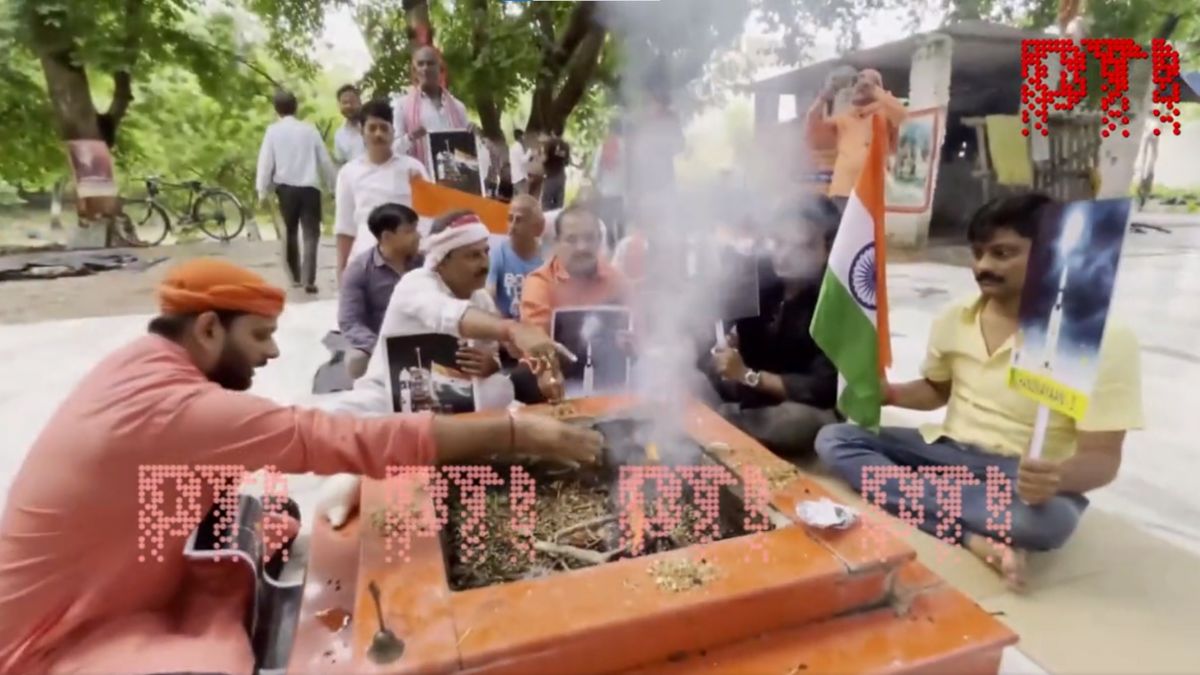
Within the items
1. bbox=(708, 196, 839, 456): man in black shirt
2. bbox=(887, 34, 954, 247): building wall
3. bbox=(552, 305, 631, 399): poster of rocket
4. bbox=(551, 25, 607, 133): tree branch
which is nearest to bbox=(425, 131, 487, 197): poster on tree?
bbox=(551, 25, 607, 133): tree branch

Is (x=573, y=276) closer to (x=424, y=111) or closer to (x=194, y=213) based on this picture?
(x=424, y=111)

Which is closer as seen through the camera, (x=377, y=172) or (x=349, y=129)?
(x=377, y=172)

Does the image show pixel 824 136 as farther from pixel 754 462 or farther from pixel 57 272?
pixel 57 272

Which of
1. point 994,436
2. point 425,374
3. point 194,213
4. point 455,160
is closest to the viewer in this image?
point 994,436

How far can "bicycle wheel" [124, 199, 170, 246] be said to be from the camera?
396 inches

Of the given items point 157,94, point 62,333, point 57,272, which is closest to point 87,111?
point 157,94

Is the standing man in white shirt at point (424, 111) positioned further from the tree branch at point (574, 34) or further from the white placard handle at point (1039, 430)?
the white placard handle at point (1039, 430)

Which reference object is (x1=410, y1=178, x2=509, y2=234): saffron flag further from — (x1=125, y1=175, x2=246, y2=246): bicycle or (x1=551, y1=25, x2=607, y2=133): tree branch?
(x1=125, y1=175, x2=246, y2=246): bicycle

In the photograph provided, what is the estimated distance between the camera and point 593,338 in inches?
121

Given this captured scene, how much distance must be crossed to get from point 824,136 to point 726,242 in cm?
148

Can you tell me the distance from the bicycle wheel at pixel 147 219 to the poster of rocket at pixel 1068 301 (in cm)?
1100

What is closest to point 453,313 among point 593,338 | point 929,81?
point 593,338

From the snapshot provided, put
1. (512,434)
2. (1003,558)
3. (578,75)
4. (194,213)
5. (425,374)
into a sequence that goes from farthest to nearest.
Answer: (194,213) → (578,75) → (425,374) → (1003,558) → (512,434)

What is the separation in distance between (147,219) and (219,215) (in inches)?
36.1
